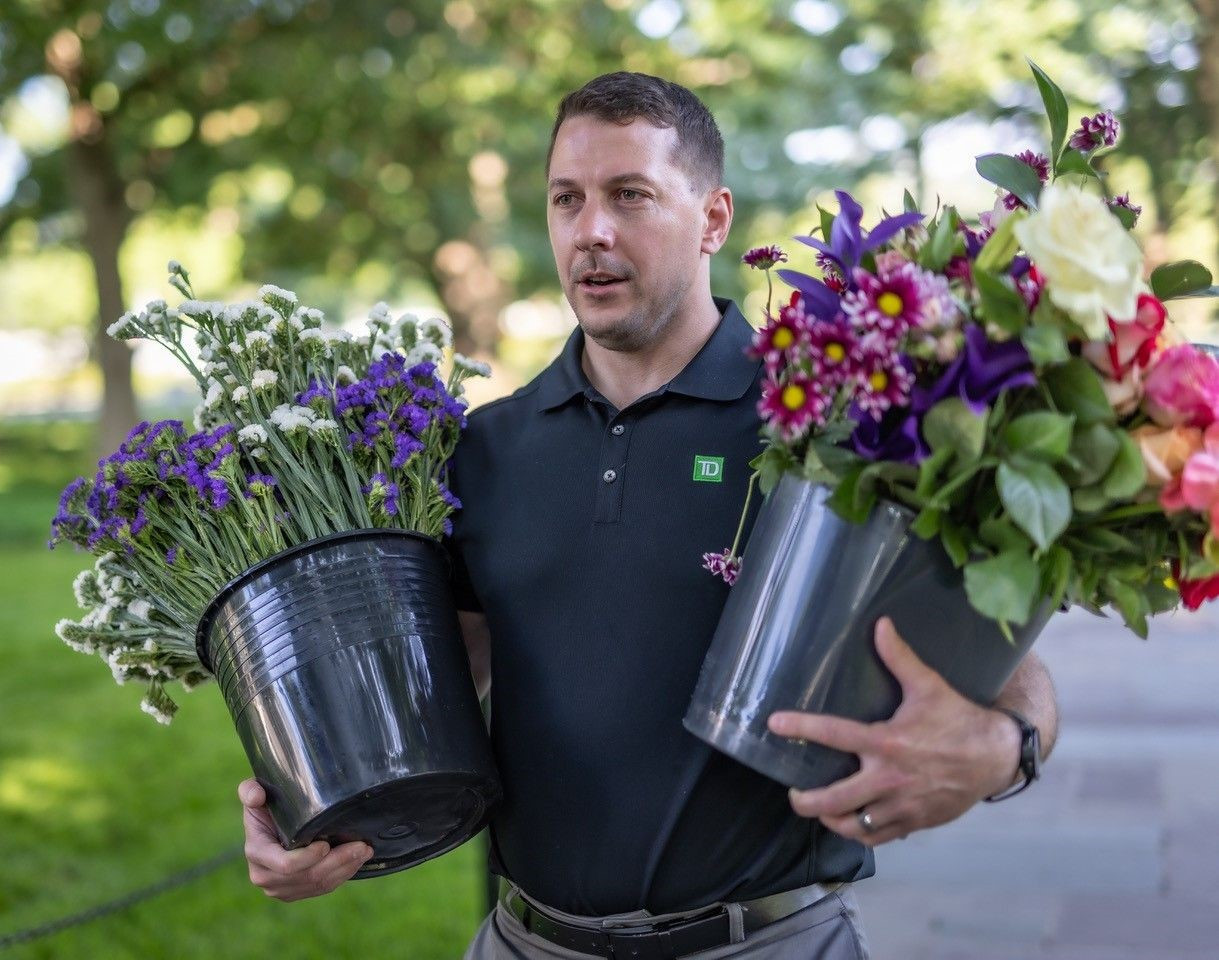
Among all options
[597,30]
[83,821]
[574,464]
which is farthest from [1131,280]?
[597,30]

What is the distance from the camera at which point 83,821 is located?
221 inches

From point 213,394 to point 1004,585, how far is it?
132 cm

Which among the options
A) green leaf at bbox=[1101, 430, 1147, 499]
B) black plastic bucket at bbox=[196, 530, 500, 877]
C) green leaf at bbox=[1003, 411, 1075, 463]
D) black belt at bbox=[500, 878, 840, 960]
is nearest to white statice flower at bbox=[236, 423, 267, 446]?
black plastic bucket at bbox=[196, 530, 500, 877]

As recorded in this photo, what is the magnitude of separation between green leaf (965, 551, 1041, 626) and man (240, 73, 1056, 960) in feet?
1.47

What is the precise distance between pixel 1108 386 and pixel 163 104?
44.2 ft

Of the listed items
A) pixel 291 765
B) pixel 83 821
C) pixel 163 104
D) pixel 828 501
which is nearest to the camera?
pixel 828 501

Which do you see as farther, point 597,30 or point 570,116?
point 597,30

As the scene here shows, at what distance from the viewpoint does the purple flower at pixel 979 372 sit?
1.51m

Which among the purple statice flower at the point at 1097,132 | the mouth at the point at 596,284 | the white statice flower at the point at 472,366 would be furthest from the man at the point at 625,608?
the purple statice flower at the point at 1097,132

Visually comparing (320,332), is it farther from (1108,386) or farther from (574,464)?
(1108,386)

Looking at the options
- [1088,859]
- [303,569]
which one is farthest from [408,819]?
[1088,859]

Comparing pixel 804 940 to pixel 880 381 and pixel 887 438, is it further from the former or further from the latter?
pixel 880 381

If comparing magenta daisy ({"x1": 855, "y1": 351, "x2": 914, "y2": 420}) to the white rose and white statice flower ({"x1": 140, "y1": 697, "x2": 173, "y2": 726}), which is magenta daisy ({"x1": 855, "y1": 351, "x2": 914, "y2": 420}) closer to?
the white rose

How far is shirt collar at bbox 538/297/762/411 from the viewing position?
2.24 m
